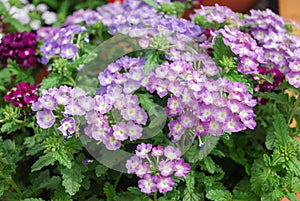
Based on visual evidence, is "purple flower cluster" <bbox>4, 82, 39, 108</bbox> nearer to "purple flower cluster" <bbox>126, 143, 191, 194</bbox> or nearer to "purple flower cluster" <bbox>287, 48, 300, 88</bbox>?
"purple flower cluster" <bbox>126, 143, 191, 194</bbox>

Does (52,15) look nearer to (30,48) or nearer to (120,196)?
(30,48)

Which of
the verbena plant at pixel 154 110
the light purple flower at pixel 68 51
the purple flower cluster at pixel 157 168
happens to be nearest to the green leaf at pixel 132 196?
the verbena plant at pixel 154 110

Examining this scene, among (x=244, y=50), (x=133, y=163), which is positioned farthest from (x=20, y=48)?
(x=244, y=50)

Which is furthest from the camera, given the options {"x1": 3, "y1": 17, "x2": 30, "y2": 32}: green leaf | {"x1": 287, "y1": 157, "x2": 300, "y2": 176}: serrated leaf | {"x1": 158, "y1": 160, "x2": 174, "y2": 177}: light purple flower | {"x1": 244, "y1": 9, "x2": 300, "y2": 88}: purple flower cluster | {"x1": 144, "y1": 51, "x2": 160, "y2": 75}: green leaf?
{"x1": 3, "y1": 17, "x2": 30, "y2": 32}: green leaf

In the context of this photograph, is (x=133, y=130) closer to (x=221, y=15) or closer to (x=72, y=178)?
(x=72, y=178)

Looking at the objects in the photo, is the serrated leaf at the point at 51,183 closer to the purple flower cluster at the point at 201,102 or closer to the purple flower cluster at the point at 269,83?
the purple flower cluster at the point at 201,102

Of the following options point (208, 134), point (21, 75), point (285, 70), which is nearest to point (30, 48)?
point (21, 75)

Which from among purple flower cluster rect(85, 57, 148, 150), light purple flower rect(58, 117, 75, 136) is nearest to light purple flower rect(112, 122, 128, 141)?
purple flower cluster rect(85, 57, 148, 150)
